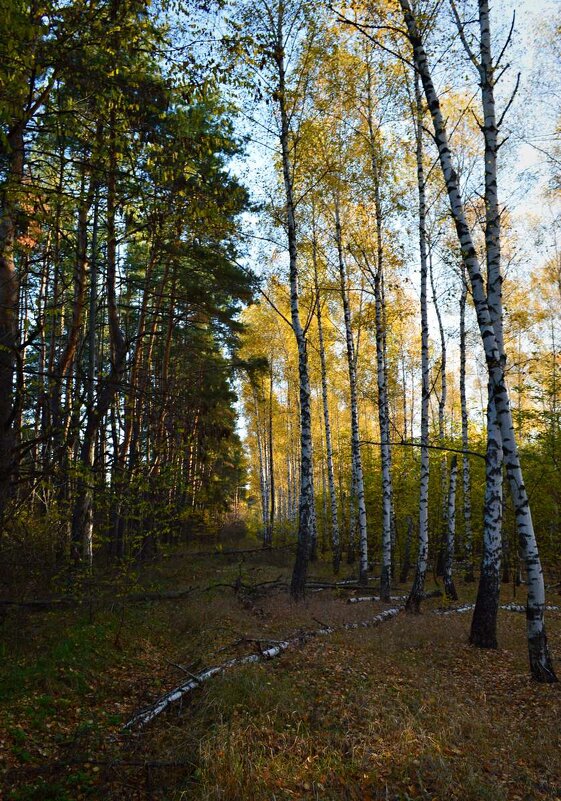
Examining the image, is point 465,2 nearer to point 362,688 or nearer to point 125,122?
point 125,122

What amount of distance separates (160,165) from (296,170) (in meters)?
9.98

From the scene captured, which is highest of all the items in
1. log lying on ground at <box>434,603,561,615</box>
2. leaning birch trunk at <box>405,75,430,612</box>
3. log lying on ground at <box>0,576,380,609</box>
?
leaning birch trunk at <box>405,75,430,612</box>

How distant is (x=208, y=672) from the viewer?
641 centimetres

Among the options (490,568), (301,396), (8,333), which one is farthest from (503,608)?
(8,333)

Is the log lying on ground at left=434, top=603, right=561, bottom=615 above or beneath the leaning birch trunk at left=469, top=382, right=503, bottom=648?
beneath

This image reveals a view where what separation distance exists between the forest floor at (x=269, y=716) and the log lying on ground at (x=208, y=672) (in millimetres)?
99

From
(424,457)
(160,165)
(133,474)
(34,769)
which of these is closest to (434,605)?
(424,457)

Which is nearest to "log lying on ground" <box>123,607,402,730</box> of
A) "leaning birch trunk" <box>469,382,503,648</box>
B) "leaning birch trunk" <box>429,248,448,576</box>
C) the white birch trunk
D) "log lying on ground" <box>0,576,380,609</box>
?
"log lying on ground" <box>0,576,380,609</box>

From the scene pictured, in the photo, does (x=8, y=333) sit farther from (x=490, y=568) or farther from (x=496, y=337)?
(x=490, y=568)

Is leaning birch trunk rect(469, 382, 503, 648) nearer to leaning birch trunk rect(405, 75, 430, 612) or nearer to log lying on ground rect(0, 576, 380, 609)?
leaning birch trunk rect(405, 75, 430, 612)

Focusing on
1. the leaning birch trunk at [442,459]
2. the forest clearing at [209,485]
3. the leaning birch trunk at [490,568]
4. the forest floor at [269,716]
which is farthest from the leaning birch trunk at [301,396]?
the leaning birch trunk at [442,459]

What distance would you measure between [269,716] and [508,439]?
481 cm

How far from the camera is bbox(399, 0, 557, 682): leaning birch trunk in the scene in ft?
21.9

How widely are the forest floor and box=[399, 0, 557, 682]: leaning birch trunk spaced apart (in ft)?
1.87
